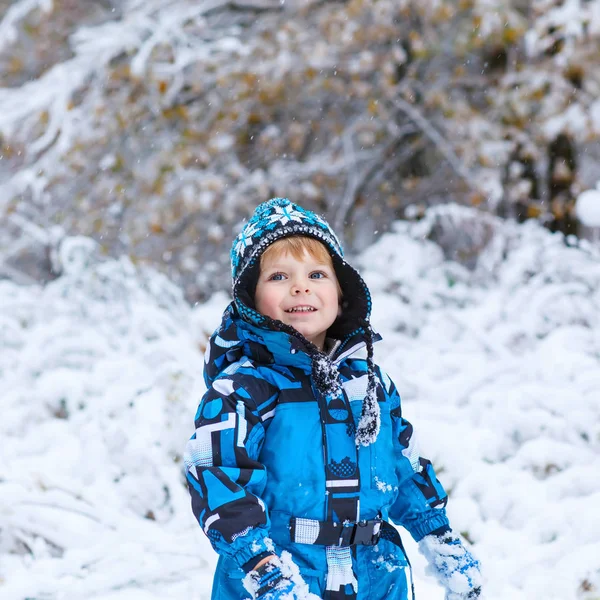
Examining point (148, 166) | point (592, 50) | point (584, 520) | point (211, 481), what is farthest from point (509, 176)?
point (211, 481)

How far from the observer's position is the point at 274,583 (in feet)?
5.65

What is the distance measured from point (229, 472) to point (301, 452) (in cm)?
20

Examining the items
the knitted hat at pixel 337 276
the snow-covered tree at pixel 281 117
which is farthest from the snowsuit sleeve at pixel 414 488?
the snow-covered tree at pixel 281 117

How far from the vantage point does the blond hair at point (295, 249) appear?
218 cm

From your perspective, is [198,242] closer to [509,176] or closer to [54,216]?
[54,216]

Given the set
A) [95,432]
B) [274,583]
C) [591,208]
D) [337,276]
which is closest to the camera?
[274,583]

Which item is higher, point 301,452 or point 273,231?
point 273,231

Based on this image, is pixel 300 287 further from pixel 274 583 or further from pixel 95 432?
pixel 95 432

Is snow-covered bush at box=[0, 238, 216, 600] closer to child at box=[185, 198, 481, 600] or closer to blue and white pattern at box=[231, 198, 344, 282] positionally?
child at box=[185, 198, 481, 600]

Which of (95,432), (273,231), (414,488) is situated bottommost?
(95,432)

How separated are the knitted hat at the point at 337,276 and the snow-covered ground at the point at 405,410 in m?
1.24

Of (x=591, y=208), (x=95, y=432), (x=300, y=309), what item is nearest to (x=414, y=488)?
(x=300, y=309)

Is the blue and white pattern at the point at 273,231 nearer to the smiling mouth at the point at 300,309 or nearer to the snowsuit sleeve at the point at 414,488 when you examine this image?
the smiling mouth at the point at 300,309

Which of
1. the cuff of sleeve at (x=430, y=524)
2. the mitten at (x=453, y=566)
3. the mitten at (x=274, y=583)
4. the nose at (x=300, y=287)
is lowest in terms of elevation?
the mitten at (x=453, y=566)
